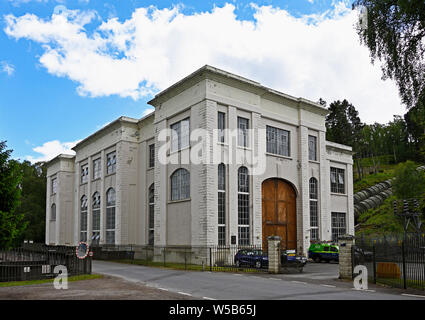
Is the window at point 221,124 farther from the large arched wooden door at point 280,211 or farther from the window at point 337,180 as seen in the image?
the window at point 337,180

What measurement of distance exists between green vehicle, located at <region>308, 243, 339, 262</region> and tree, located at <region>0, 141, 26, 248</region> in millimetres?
24236

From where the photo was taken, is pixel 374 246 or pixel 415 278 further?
pixel 374 246

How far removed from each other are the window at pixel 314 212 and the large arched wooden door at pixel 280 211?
224cm

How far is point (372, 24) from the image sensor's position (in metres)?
16.9

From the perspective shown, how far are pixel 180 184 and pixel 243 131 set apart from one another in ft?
21.3

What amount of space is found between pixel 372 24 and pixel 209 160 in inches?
649

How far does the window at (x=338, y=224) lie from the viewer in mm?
42737

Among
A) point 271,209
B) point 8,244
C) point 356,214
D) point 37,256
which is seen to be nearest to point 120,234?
point 271,209

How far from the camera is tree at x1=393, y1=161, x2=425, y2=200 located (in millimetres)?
58125

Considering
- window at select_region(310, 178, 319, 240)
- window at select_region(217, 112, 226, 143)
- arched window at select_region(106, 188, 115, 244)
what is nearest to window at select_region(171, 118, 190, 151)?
window at select_region(217, 112, 226, 143)

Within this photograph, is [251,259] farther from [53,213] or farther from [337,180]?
[53,213]

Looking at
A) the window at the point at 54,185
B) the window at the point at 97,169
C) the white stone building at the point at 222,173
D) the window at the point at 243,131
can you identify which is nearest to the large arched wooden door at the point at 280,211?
the white stone building at the point at 222,173

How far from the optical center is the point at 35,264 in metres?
20.0
